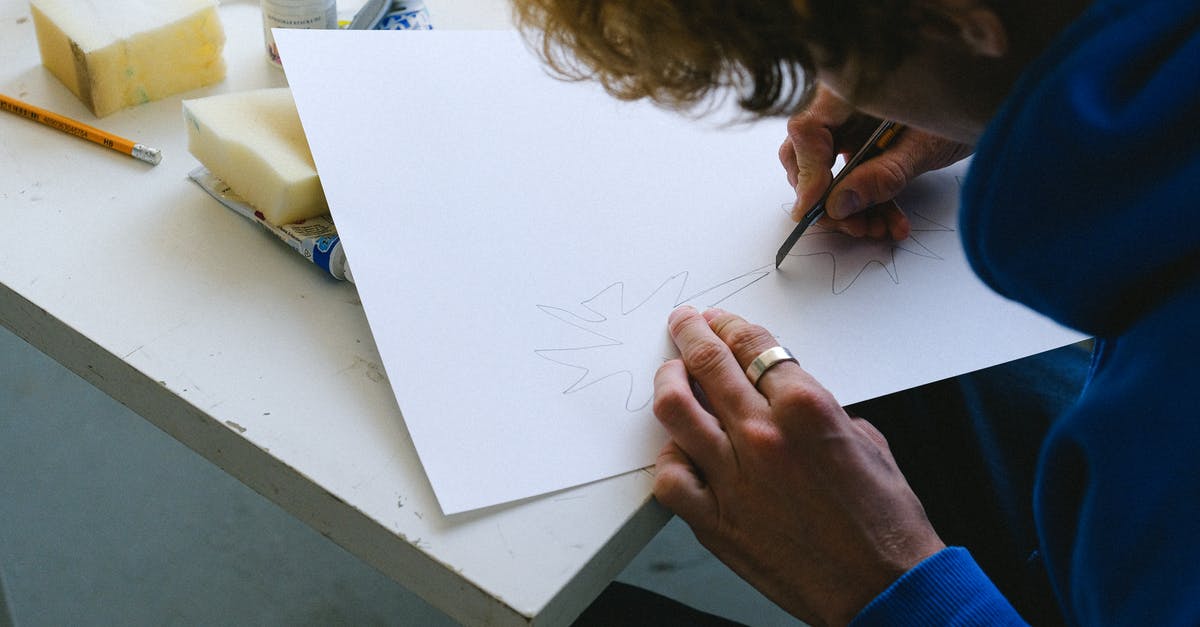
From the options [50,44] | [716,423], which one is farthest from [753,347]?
[50,44]

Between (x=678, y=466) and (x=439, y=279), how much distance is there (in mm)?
211

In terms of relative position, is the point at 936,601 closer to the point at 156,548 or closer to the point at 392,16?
the point at 392,16

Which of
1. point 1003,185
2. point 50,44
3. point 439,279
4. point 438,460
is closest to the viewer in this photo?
point 1003,185

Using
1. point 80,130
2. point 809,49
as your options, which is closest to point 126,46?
point 80,130

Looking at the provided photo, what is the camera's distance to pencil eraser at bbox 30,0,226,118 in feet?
2.59

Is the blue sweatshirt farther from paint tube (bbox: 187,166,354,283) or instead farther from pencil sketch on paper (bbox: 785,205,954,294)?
paint tube (bbox: 187,166,354,283)

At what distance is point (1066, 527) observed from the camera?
52 centimetres

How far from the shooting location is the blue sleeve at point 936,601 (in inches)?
21.4

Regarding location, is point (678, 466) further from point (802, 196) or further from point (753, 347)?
point (802, 196)

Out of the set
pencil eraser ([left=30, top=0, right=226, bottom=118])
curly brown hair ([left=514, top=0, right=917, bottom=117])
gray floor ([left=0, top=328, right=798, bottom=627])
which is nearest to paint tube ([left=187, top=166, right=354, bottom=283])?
pencil eraser ([left=30, top=0, right=226, bottom=118])

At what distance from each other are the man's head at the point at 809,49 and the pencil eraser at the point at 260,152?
0.24 m

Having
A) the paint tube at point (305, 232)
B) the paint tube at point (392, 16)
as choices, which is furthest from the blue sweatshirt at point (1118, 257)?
the paint tube at point (392, 16)

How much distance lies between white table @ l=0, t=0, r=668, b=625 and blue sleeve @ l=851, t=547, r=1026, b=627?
13 cm

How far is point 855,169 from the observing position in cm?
77
